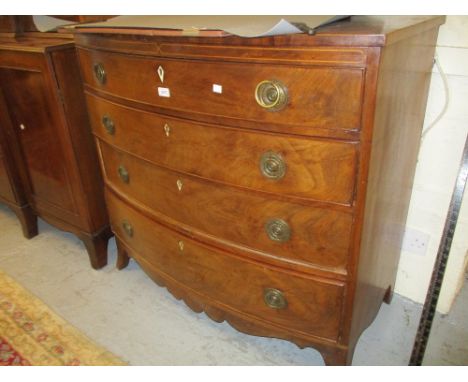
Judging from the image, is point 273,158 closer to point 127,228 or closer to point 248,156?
point 248,156

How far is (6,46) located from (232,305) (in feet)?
4.65

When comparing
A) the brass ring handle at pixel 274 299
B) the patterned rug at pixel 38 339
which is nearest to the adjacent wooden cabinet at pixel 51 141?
the patterned rug at pixel 38 339

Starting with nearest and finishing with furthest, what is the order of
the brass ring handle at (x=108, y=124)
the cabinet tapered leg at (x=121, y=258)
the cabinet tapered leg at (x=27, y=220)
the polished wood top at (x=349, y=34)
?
the polished wood top at (x=349, y=34) < the brass ring handle at (x=108, y=124) < the cabinet tapered leg at (x=121, y=258) < the cabinet tapered leg at (x=27, y=220)

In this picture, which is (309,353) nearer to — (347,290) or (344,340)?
(344,340)

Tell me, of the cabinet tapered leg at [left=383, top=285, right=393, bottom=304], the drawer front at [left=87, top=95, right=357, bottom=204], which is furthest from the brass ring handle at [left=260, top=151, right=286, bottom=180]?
the cabinet tapered leg at [left=383, top=285, right=393, bottom=304]

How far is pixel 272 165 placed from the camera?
0.97 metres

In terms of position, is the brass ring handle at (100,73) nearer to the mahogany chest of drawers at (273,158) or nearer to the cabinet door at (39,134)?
the mahogany chest of drawers at (273,158)

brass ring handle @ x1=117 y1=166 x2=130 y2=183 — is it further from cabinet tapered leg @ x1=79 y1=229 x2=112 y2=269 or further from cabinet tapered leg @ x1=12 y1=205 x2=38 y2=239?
cabinet tapered leg @ x1=12 y1=205 x2=38 y2=239

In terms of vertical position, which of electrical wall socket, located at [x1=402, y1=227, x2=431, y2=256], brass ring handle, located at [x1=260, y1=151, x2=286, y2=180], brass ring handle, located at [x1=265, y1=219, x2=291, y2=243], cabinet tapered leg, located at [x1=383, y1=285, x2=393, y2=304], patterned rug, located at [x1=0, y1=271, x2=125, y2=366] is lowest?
patterned rug, located at [x1=0, y1=271, x2=125, y2=366]

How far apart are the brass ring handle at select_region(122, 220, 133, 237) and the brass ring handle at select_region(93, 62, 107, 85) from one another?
0.56 metres

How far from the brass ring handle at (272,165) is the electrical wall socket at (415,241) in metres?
0.82

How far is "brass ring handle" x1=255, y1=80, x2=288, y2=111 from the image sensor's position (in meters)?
0.87

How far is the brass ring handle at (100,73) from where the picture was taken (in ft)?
4.14

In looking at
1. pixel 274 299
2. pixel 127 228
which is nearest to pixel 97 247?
pixel 127 228
